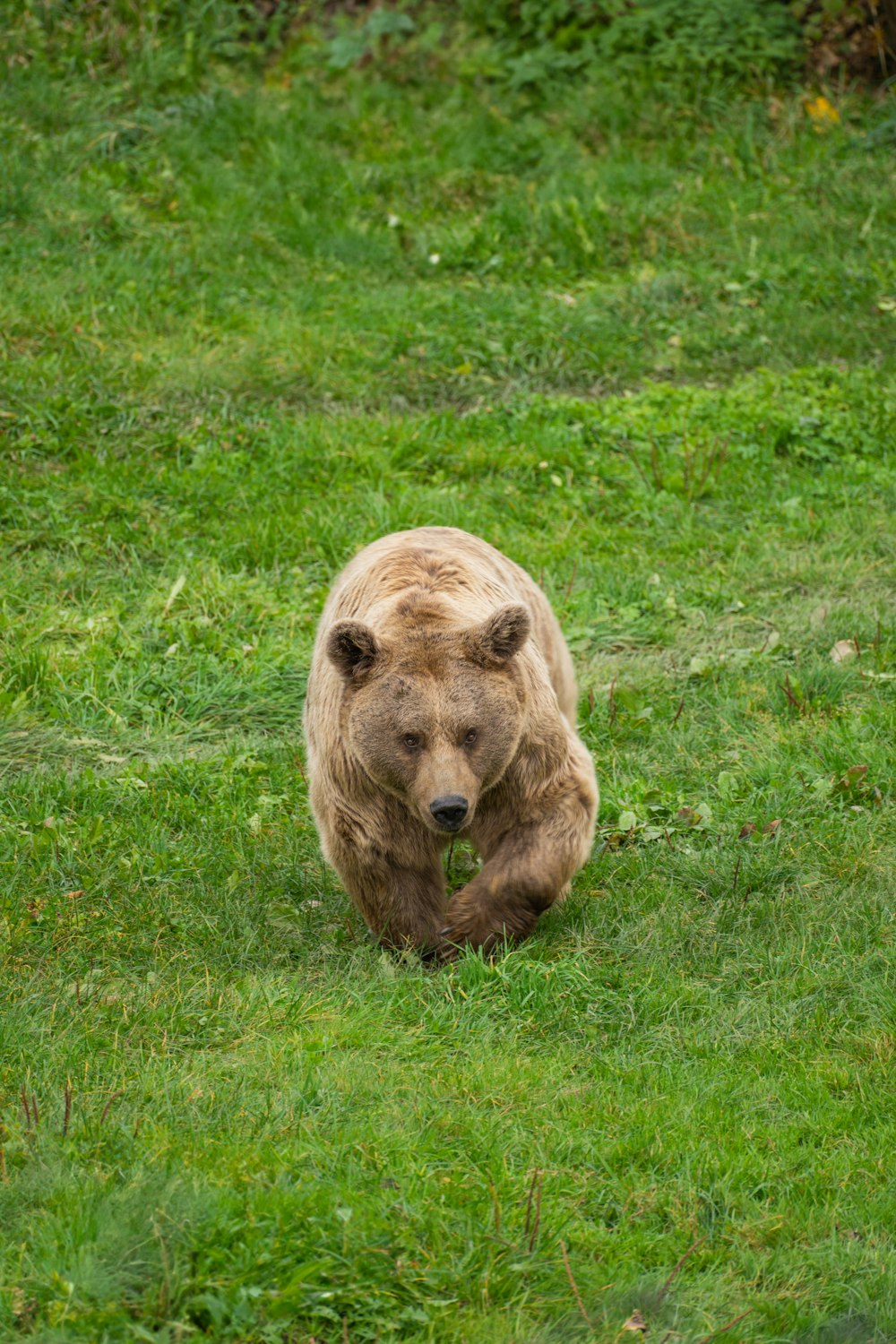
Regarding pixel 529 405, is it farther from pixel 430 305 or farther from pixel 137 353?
pixel 137 353

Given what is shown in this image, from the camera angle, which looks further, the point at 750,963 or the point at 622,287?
the point at 622,287

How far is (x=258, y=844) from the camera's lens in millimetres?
6141

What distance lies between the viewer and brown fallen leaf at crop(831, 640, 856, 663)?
7.32 meters

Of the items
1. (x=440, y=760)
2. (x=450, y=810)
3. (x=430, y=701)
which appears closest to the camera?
(x=450, y=810)

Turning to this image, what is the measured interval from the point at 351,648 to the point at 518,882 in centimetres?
100

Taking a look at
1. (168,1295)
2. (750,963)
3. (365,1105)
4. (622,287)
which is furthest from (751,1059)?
(622,287)

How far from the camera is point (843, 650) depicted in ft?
24.3

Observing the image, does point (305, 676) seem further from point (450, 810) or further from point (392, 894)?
point (450, 810)

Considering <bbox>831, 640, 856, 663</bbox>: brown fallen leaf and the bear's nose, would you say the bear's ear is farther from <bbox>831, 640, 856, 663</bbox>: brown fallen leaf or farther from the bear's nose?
<bbox>831, 640, 856, 663</bbox>: brown fallen leaf

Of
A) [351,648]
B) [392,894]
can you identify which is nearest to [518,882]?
[392,894]

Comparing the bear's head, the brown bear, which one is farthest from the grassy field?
the bear's head

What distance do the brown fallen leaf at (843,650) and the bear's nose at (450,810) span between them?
319 centimetres

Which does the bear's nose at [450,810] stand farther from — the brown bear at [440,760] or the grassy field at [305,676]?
the grassy field at [305,676]

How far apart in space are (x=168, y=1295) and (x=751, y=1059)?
2027 mm
